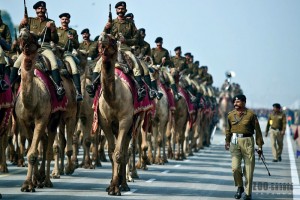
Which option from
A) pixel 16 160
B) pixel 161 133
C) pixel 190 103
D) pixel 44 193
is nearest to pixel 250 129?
pixel 44 193

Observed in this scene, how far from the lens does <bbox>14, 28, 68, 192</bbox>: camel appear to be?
20.8m

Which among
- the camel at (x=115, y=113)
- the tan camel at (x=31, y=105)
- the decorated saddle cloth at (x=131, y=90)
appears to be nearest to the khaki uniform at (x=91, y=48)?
the decorated saddle cloth at (x=131, y=90)

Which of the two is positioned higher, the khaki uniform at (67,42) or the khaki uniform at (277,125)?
the khaki uniform at (67,42)

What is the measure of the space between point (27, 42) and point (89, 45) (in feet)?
34.0

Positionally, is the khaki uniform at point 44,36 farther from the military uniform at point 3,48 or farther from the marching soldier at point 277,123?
the marching soldier at point 277,123

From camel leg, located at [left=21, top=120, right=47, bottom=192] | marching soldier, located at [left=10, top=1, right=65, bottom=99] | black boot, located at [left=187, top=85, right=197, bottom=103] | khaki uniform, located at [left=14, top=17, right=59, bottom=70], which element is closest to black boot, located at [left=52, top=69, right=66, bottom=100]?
marching soldier, located at [left=10, top=1, right=65, bottom=99]

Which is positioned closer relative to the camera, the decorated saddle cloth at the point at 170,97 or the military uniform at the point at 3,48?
the military uniform at the point at 3,48

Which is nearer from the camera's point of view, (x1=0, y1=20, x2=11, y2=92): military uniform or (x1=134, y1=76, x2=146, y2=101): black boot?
(x1=0, y1=20, x2=11, y2=92): military uniform

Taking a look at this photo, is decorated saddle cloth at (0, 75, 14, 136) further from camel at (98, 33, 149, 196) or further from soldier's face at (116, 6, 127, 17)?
soldier's face at (116, 6, 127, 17)

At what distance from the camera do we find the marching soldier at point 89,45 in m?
30.3

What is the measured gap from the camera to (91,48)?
100 feet

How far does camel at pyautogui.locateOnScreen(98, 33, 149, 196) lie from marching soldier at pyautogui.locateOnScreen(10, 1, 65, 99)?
119cm

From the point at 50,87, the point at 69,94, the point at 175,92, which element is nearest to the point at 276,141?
the point at 175,92

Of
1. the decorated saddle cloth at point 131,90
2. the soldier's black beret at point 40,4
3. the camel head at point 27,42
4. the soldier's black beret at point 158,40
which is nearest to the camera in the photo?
the camel head at point 27,42
